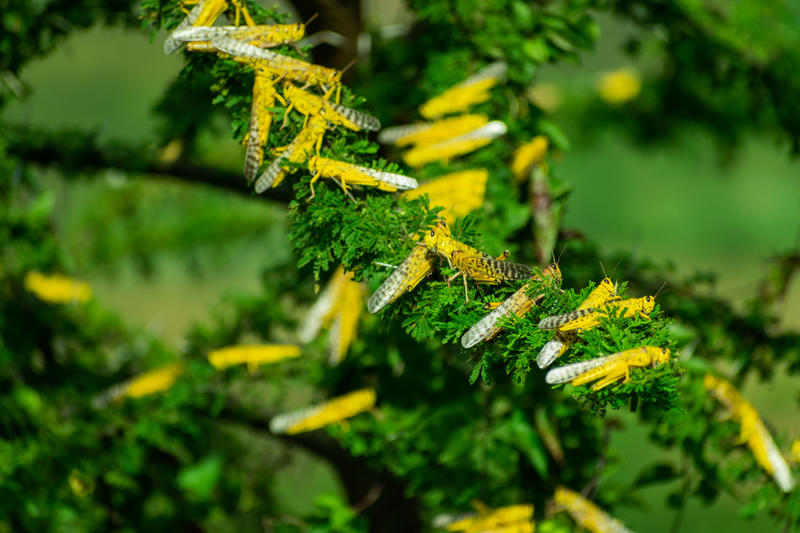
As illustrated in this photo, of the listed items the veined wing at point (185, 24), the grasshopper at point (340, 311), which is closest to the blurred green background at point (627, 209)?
the grasshopper at point (340, 311)

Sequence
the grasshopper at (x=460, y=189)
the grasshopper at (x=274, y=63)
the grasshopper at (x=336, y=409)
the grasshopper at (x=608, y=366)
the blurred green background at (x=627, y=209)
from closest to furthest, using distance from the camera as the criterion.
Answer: the grasshopper at (x=608, y=366), the grasshopper at (x=274, y=63), the grasshopper at (x=460, y=189), the grasshopper at (x=336, y=409), the blurred green background at (x=627, y=209)

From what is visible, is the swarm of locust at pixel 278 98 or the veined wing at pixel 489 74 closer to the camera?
the swarm of locust at pixel 278 98

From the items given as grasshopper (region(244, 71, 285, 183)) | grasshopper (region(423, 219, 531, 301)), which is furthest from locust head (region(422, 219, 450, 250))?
grasshopper (region(244, 71, 285, 183))

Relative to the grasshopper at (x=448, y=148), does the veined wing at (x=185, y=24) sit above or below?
above

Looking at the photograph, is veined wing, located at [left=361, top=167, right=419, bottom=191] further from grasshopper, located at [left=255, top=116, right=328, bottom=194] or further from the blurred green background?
the blurred green background

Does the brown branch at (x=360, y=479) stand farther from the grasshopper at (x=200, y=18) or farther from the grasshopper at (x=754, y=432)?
the grasshopper at (x=200, y=18)

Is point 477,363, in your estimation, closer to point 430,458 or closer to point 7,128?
point 430,458
